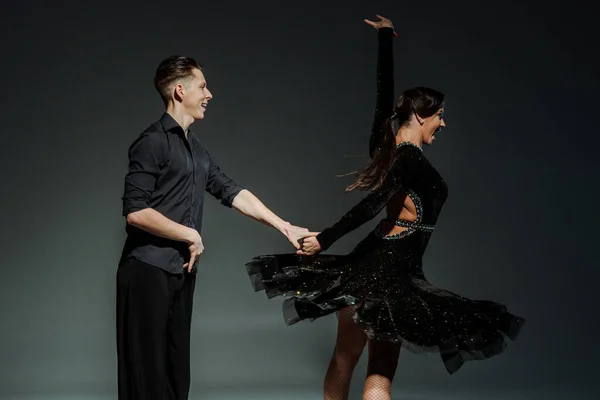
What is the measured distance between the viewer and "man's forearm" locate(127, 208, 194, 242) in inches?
104

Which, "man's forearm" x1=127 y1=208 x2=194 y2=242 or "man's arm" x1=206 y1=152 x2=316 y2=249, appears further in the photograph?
"man's arm" x1=206 y1=152 x2=316 y2=249

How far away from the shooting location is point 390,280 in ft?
9.24

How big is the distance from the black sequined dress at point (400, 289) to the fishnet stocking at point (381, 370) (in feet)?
0.44

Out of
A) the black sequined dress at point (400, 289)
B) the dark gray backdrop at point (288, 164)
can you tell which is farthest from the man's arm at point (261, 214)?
the dark gray backdrop at point (288, 164)

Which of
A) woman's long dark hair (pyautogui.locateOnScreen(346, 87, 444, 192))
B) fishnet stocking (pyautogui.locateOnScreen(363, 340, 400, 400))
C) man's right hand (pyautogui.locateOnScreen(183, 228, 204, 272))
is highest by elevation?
woman's long dark hair (pyautogui.locateOnScreen(346, 87, 444, 192))

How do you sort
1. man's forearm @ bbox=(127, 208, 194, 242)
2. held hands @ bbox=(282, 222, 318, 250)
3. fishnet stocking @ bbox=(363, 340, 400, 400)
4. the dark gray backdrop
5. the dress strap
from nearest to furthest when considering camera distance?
man's forearm @ bbox=(127, 208, 194, 242) → fishnet stocking @ bbox=(363, 340, 400, 400) → the dress strap → held hands @ bbox=(282, 222, 318, 250) → the dark gray backdrop

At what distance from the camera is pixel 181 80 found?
9.34 feet

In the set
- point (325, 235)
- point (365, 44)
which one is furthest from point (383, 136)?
point (365, 44)

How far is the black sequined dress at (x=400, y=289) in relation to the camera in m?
2.68

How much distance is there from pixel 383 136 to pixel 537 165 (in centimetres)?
220

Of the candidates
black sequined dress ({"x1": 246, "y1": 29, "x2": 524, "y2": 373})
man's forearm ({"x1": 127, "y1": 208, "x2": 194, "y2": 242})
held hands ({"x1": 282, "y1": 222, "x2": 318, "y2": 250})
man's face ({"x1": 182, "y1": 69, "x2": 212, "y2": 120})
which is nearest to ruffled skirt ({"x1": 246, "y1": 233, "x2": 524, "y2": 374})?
black sequined dress ({"x1": 246, "y1": 29, "x2": 524, "y2": 373})

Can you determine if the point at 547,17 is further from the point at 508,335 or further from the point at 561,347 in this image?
the point at 508,335

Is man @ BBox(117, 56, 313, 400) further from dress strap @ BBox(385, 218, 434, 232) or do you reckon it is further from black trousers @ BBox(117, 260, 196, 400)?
dress strap @ BBox(385, 218, 434, 232)

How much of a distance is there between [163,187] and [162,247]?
0.20 metres
